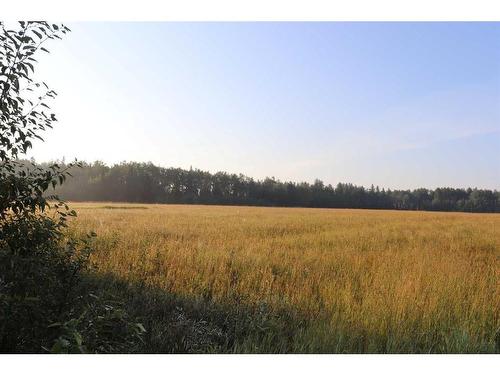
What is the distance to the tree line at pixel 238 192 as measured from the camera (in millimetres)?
72375

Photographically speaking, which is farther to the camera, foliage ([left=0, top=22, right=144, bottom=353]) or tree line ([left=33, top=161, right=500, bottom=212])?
tree line ([left=33, top=161, right=500, bottom=212])

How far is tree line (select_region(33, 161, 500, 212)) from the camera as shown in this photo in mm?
72375

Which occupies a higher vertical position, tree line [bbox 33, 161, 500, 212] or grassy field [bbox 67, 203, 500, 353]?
tree line [bbox 33, 161, 500, 212]

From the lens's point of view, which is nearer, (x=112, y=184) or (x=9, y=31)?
(x=9, y=31)

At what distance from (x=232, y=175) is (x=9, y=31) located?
94.7 meters

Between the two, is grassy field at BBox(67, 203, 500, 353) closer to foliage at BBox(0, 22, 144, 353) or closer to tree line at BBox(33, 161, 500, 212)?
foliage at BBox(0, 22, 144, 353)

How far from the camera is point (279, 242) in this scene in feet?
38.7

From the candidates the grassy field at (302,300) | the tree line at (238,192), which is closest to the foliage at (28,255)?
the grassy field at (302,300)

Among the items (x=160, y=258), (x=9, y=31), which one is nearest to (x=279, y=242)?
(x=160, y=258)

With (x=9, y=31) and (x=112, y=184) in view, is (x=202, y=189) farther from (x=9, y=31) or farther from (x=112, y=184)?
(x=9, y=31)

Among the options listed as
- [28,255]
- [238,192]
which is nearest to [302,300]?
[28,255]

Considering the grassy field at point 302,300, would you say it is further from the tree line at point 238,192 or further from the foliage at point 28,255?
the tree line at point 238,192

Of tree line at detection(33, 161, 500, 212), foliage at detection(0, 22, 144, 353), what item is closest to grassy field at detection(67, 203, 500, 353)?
foliage at detection(0, 22, 144, 353)

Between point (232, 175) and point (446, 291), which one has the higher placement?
point (232, 175)
